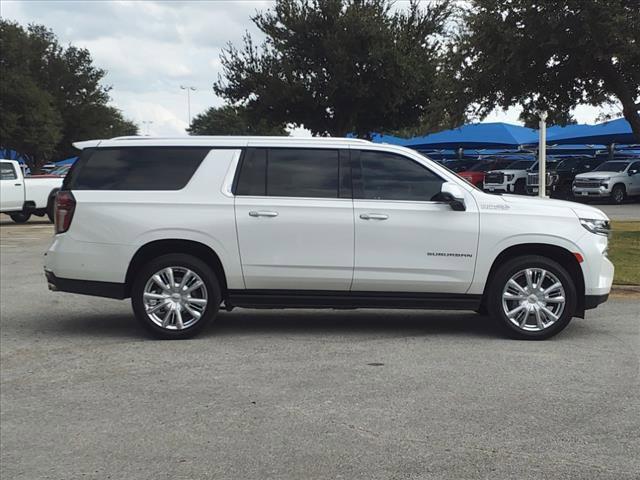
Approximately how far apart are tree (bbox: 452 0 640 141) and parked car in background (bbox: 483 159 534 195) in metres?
15.5

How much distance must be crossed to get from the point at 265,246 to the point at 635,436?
3702 mm

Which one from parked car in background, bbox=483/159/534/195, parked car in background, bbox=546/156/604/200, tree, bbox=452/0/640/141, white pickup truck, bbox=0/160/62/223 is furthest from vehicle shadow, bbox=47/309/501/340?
parked car in background, bbox=546/156/604/200

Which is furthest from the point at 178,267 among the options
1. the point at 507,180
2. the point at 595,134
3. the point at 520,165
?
the point at 595,134

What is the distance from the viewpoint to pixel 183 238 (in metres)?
7.11

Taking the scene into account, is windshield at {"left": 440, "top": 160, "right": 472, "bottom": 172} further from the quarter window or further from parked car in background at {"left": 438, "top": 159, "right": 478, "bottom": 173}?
the quarter window

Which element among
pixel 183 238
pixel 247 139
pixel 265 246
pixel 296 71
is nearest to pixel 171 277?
pixel 183 238

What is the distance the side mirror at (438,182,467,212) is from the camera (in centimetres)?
698

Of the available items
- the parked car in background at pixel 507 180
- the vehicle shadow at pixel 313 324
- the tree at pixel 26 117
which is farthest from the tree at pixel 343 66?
the tree at pixel 26 117

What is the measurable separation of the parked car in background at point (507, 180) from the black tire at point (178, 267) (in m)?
27.9

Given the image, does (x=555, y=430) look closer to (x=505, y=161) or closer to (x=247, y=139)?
(x=247, y=139)

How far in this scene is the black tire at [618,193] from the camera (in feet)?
99.0

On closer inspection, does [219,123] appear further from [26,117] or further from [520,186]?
[520,186]

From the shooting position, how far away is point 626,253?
13.1m

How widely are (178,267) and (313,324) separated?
5.51ft
